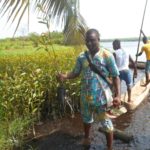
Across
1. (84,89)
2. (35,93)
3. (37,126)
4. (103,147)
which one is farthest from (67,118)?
(84,89)

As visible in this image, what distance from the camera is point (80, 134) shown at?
7.05m

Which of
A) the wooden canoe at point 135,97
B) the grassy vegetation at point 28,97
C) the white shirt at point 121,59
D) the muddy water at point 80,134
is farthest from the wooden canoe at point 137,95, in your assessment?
the grassy vegetation at point 28,97

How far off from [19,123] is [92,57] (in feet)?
5.89

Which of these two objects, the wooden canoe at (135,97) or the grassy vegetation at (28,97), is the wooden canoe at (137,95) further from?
the grassy vegetation at (28,97)

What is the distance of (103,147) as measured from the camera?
20.5 ft

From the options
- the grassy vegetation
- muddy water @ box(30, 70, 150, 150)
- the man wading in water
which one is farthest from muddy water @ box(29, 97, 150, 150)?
the man wading in water

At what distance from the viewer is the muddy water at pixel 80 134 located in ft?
20.8

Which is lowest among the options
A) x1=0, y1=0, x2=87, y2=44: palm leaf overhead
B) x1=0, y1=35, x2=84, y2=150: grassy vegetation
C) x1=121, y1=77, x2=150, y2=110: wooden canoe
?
x1=121, y1=77, x2=150, y2=110: wooden canoe

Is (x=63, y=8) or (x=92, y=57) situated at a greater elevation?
(x=63, y=8)

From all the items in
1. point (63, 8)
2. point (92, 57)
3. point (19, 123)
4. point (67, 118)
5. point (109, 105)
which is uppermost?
point (63, 8)

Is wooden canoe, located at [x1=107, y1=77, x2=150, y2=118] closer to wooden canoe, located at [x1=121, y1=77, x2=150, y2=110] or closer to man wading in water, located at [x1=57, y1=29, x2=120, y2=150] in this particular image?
wooden canoe, located at [x1=121, y1=77, x2=150, y2=110]

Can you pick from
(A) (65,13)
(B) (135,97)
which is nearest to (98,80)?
(A) (65,13)

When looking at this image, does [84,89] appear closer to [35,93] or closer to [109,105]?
[109,105]

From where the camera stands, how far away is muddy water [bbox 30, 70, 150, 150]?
20.8ft
